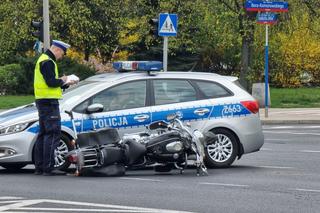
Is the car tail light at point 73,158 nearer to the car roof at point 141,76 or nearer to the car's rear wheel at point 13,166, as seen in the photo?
the car's rear wheel at point 13,166

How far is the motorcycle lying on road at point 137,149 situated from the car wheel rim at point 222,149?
72cm

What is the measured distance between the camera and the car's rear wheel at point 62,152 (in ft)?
39.1

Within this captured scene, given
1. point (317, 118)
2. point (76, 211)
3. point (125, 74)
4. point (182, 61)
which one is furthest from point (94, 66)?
point (76, 211)

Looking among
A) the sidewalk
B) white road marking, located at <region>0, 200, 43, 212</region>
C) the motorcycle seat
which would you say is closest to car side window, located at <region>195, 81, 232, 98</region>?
the motorcycle seat

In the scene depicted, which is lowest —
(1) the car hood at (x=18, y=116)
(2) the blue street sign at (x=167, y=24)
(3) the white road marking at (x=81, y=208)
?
(3) the white road marking at (x=81, y=208)

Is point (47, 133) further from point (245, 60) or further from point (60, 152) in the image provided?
point (245, 60)

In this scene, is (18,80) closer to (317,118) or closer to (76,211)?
(317,118)

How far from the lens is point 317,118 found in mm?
24938

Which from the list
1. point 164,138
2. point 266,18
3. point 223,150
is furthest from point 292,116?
point 164,138

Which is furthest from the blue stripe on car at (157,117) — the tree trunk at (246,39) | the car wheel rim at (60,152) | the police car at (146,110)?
the tree trunk at (246,39)

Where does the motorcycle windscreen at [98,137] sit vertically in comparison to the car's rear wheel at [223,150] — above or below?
above

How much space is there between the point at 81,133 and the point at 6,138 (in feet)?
3.61

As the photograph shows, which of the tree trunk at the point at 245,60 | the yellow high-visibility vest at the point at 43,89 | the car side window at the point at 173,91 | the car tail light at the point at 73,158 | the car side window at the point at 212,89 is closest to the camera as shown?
the car tail light at the point at 73,158

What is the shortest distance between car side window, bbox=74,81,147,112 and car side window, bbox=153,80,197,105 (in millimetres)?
220
